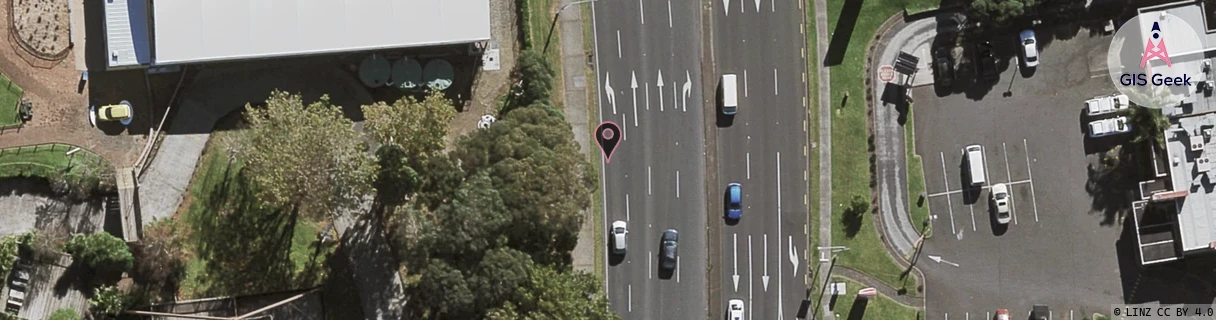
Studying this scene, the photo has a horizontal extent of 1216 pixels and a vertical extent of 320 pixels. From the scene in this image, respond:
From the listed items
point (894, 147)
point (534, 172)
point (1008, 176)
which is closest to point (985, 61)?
point (1008, 176)

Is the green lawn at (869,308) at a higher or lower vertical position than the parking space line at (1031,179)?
lower

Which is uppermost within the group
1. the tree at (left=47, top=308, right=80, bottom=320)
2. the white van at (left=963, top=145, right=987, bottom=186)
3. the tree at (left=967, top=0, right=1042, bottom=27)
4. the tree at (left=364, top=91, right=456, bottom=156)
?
the tree at (left=967, top=0, right=1042, bottom=27)

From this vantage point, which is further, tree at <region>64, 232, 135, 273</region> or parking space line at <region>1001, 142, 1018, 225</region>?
parking space line at <region>1001, 142, 1018, 225</region>

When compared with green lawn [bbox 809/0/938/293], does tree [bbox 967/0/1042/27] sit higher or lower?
higher

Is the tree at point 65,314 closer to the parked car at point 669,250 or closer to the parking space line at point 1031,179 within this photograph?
the parked car at point 669,250

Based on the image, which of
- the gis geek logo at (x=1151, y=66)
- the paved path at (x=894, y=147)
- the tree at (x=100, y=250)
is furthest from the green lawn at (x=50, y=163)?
the gis geek logo at (x=1151, y=66)

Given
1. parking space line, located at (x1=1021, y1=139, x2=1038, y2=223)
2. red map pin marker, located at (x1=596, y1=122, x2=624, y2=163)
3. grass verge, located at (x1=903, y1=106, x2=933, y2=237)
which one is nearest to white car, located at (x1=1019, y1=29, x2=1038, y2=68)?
parking space line, located at (x1=1021, y1=139, x2=1038, y2=223)

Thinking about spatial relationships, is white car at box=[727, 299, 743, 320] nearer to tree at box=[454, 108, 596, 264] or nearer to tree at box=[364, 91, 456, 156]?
tree at box=[454, 108, 596, 264]
